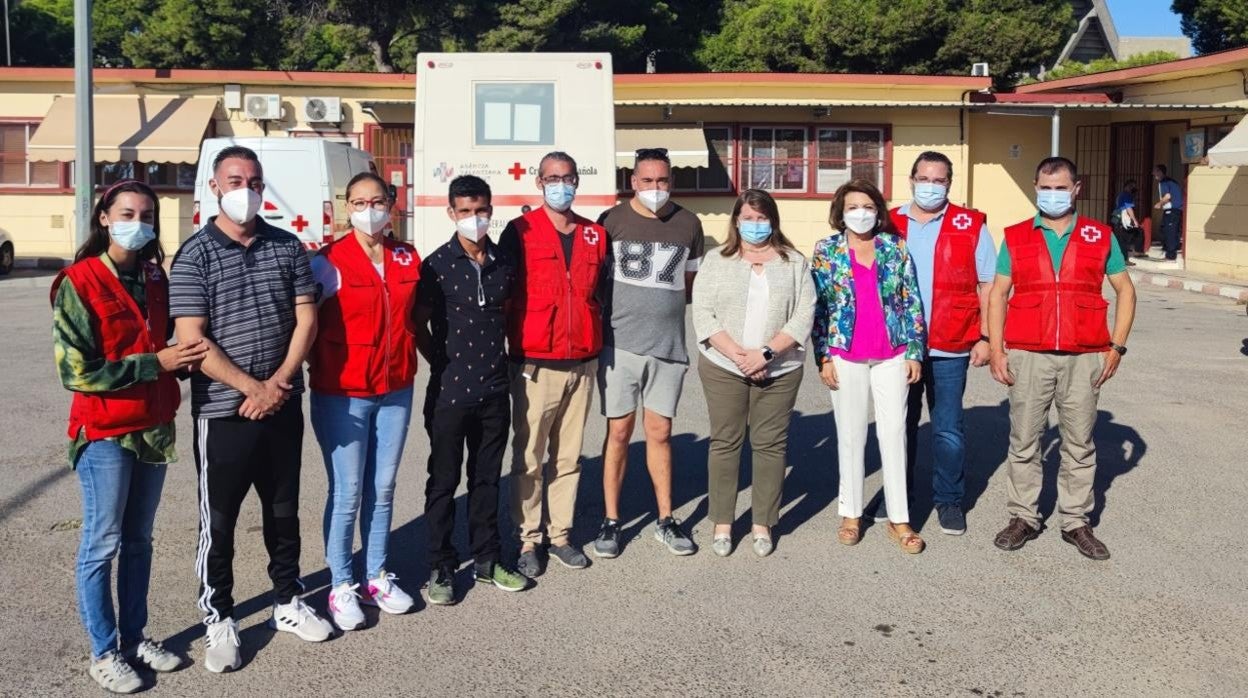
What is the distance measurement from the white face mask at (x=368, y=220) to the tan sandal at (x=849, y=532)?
2.80 m

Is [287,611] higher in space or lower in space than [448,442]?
lower

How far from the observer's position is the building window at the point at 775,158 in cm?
2291

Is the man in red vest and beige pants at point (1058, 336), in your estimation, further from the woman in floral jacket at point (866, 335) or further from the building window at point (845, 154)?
the building window at point (845, 154)

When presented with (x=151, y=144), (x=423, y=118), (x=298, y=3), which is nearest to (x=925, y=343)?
(x=423, y=118)

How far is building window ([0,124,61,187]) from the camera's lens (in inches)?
902

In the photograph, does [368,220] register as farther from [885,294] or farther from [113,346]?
[885,294]

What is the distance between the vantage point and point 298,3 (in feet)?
124

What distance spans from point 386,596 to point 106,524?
4.02ft

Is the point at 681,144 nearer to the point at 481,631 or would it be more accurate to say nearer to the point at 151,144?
the point at 151,144

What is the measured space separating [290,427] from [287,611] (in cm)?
76

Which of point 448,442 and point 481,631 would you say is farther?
point 448,442

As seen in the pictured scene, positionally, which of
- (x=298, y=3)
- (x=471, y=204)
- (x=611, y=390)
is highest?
(x=298, y=3)

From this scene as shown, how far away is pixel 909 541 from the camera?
19.8ft

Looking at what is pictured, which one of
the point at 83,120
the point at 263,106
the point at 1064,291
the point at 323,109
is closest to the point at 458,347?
the point at 1064,291
